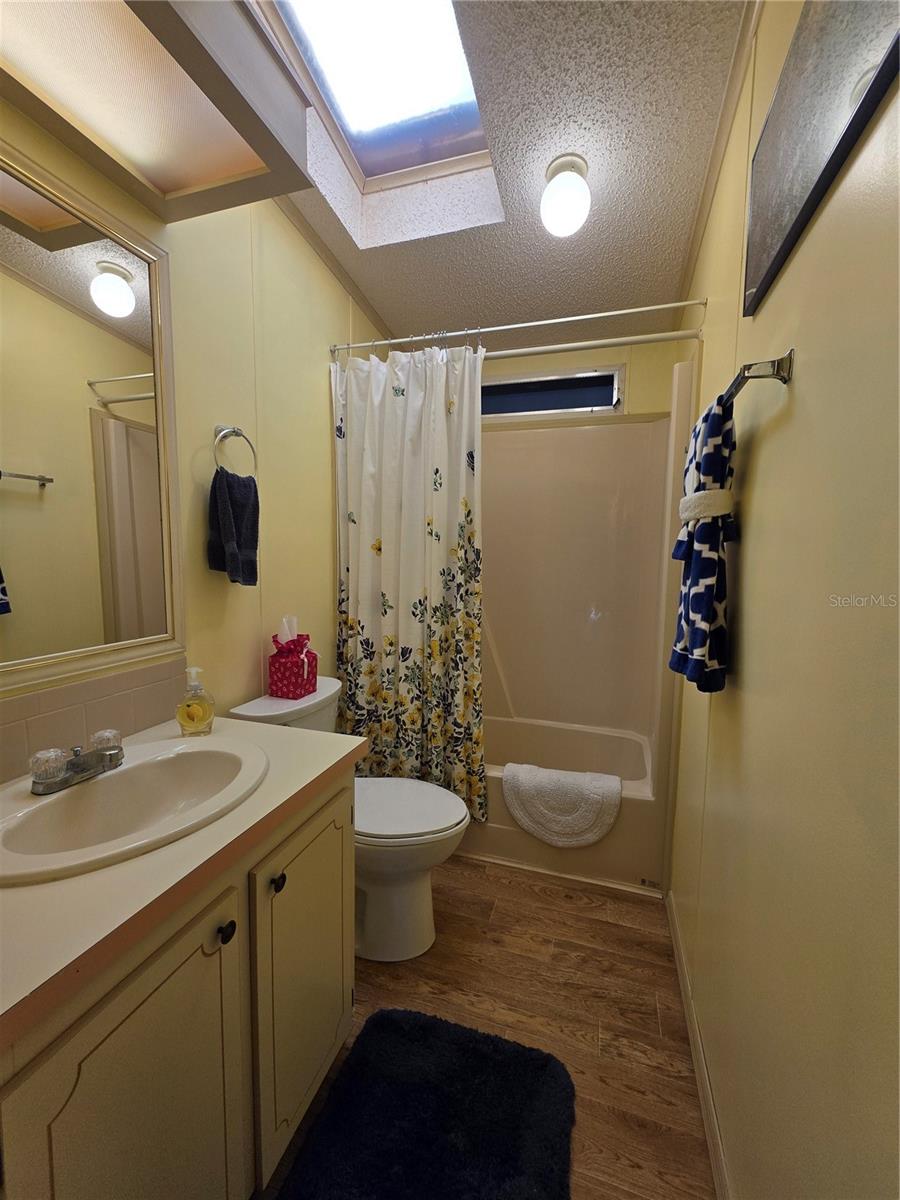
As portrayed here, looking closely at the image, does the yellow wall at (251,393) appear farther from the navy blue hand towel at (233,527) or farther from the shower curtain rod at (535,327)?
the shower curtain rod at (535,327)

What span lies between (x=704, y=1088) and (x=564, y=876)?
2.66 feet

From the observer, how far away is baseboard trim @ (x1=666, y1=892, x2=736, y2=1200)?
0.94m

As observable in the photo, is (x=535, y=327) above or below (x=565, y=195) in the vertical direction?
below

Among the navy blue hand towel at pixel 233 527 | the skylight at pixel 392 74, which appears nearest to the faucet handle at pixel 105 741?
the navy blue hand towel at pixel 233 527

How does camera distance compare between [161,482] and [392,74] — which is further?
[392,74]

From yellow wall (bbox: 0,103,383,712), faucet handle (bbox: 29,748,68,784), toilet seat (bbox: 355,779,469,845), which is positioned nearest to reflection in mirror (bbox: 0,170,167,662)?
yellow wall (bbox: 0,103,383,712)

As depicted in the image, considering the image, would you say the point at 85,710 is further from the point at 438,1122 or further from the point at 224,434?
the point at 438,1122

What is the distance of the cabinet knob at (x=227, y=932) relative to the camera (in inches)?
28.9

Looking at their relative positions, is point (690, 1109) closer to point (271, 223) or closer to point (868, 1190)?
point (868, 1190)

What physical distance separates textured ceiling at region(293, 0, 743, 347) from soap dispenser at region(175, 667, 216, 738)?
1662mm

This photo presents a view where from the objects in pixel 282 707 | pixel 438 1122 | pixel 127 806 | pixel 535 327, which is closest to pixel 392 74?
pixel 535 327

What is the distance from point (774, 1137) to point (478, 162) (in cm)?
260

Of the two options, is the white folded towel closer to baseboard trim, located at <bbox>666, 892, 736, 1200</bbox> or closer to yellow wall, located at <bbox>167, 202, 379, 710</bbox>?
baseboard trim, located at <bbox>666, 892, 736, 1200</bbox>

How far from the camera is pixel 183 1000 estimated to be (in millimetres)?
670
